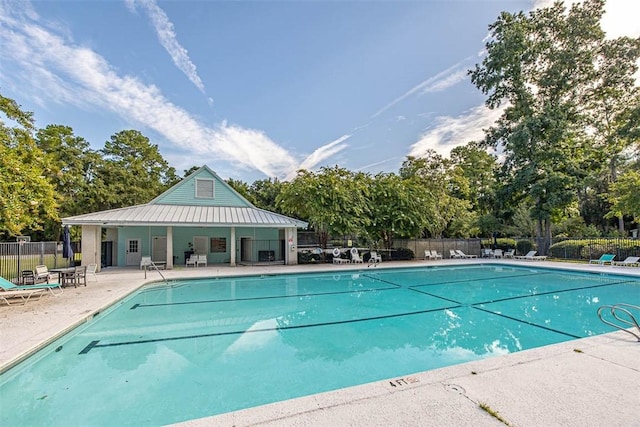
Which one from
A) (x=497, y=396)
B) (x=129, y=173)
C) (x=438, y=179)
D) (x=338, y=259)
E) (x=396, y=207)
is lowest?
(x=497, y=396)

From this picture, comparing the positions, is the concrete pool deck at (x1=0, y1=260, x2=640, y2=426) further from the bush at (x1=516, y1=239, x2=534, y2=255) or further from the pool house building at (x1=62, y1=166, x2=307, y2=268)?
the bush at (x1=516, y1=239, x2=534, y2=255)

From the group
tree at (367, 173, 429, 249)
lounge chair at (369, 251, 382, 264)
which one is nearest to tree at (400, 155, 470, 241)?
tree at (367, 173, 429, 249)

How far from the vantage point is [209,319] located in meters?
8.01

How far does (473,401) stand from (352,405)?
1.21 metres

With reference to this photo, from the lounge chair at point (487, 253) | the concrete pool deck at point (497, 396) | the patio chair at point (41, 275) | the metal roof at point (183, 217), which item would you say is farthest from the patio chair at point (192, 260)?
the lounge chair at point (487, 253)

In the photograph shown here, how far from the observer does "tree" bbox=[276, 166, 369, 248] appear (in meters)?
18.0

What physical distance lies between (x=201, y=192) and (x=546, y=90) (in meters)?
25.2

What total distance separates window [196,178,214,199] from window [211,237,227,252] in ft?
8.87

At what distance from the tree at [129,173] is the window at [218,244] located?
13.2m

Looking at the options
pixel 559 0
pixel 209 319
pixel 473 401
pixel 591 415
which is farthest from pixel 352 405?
pixel 559 0

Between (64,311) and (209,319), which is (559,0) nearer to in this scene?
(209,319)

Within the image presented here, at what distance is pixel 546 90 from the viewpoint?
906 inches

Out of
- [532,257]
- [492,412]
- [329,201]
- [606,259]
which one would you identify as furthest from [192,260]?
[606,259]

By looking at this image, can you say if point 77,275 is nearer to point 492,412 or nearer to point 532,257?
point 492,412
